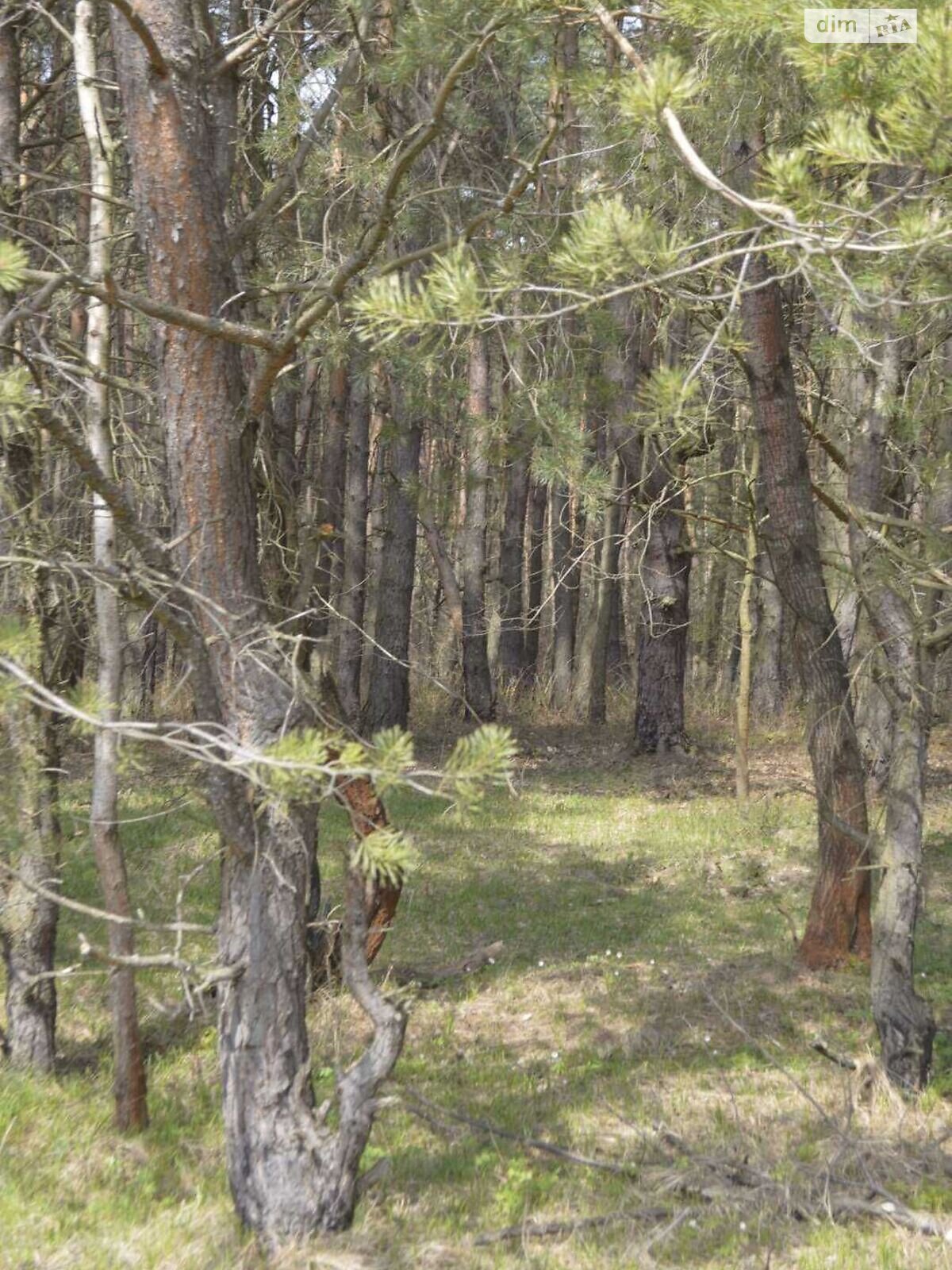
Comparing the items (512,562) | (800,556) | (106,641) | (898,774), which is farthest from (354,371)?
(512,562)

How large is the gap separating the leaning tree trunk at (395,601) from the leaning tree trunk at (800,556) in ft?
26.7

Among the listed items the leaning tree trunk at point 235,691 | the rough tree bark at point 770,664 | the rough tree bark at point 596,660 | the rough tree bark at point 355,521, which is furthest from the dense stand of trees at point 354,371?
the rough tree bark at point 770,664

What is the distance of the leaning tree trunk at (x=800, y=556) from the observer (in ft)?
24.4

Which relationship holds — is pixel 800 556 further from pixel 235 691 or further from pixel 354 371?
pixel 235 691

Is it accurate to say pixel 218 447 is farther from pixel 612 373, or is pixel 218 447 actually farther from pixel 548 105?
pixel 612 373

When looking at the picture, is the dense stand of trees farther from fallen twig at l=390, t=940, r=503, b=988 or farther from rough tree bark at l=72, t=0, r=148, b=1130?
fallen twig at l=390, t=940, r=503, b=988

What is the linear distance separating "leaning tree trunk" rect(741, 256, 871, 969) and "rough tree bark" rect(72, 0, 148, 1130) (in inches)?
143

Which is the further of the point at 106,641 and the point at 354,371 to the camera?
the point at 354,371

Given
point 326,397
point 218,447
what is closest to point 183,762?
point 326,397

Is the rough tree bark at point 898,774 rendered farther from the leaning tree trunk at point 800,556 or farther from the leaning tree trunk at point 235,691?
the leaning tree trunk at point 235,691

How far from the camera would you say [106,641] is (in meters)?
5.27

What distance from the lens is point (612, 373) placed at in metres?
10.3

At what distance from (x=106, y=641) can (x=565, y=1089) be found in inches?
131

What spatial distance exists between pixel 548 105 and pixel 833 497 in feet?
11.0
